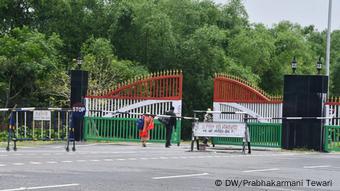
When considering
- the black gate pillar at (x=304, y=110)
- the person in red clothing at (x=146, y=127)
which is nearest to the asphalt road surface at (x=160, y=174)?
the black gate pillar at (x=304, y=110)

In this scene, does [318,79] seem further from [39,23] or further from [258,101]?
[39,23]

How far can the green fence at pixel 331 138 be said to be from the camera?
23.2 m

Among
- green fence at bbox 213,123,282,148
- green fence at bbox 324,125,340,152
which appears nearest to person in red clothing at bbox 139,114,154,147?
green fence at bbox 213,123,282,148

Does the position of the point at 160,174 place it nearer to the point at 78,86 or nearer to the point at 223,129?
the point at 223,129

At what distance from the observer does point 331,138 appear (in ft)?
76.8

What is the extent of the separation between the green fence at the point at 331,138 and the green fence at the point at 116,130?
554 centimetres

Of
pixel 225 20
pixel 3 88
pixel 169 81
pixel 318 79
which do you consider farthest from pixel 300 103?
pixel 225 20

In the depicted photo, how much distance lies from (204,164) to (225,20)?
3817 cm

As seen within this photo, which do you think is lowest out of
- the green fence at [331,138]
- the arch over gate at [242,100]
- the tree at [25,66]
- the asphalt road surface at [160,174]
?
the asphalt road surface at [160,174]

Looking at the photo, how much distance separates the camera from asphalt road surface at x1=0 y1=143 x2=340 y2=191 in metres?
11.0

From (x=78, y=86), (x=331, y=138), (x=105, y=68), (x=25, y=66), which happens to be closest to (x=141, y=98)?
(x=78, y=86)

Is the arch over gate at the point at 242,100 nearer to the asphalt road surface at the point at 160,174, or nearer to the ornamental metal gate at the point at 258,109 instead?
the ornamental metal gate at the point at 258,109

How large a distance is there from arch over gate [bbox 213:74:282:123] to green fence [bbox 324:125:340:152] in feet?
5.71

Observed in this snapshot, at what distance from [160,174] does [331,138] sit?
11.9m
